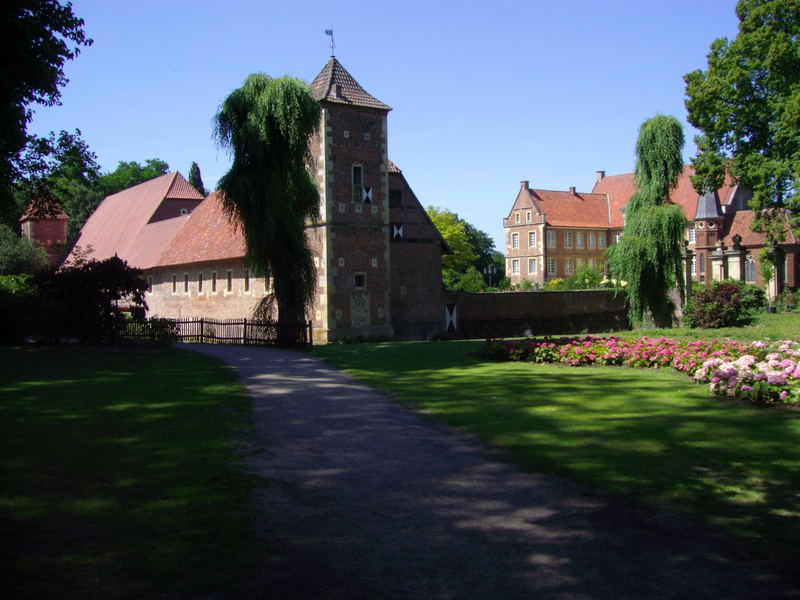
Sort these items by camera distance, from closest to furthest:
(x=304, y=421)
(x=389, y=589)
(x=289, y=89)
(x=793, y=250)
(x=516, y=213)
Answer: (x=389, y=589), (x=304, y=421), (x=289, y=89), (x=793, y=250), (x=516, y=213)

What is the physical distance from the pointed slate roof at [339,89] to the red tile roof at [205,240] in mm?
8003

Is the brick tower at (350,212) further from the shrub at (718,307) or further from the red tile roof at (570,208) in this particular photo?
the red tile roof at (570,208)

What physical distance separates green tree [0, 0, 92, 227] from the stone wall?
20089mm

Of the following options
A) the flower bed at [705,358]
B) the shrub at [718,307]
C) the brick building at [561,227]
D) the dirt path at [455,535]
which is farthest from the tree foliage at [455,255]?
the dirt path at [455,535]

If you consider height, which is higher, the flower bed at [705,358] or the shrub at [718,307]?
the shrub at [718,307]

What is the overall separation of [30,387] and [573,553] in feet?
34.0

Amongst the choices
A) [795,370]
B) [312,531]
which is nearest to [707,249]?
[795,370]

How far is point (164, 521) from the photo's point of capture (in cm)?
548

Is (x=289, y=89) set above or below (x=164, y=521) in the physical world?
above

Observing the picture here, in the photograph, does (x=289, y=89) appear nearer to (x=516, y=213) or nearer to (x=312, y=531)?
(x=312, y=531)

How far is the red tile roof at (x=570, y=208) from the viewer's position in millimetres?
78981

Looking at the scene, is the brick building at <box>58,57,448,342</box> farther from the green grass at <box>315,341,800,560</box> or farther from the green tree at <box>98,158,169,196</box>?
the green tree at <box>98,158,169,196</box>

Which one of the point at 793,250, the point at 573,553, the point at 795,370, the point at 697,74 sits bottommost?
the point at 573,553

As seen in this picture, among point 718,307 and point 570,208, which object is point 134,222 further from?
point 570,208
